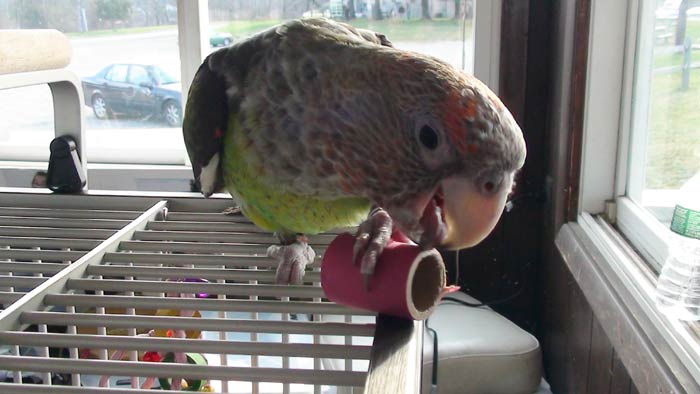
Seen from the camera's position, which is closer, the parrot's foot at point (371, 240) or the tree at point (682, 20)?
the parrot's foot at point (371, 240)

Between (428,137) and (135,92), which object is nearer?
(428,137)

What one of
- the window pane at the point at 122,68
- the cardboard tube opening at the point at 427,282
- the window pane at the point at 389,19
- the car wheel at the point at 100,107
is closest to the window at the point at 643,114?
the cardboard tube opening at the point at 427,282

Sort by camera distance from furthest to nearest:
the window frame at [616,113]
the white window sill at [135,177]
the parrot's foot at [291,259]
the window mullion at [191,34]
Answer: the white window sill at [135,177], the window mullion at [191,34], the window frame at [616,113], the parrot's foot at [291,259]

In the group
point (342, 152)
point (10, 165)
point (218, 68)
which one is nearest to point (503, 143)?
point (342, 152)

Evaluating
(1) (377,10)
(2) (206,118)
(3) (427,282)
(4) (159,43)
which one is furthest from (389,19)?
(3) (427,282)

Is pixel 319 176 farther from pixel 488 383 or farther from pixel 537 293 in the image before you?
pixel 537 293

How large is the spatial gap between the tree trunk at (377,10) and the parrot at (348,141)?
3.21 feet

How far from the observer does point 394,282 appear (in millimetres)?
722

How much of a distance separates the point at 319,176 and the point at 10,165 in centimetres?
176

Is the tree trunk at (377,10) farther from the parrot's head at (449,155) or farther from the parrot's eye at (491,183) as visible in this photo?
the parrot's eye at (491,183)

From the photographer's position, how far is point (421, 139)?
2.23 ft

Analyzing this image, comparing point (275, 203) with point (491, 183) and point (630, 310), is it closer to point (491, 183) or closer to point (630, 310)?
point (491, 183)

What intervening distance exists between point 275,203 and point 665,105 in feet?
2.35

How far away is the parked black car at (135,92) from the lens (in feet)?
7.03
